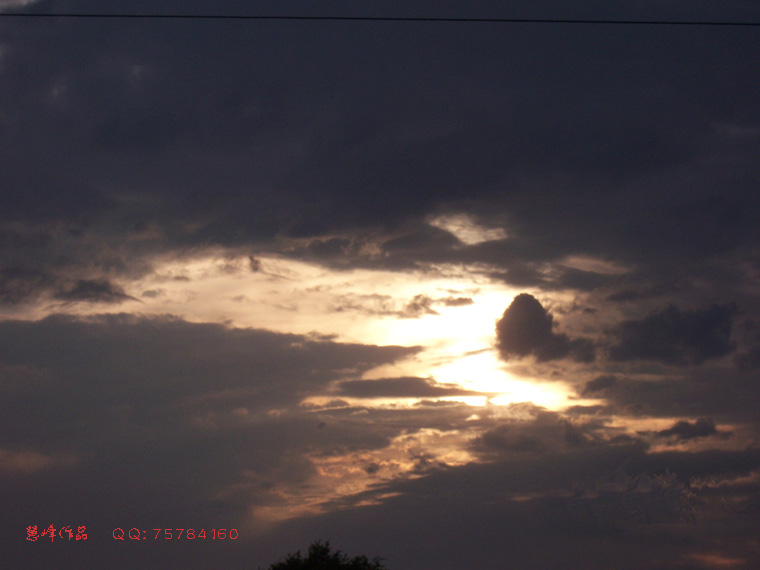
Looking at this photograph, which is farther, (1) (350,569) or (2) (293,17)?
(1) (350,569)

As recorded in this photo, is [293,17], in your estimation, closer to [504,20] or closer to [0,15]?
[504,20]

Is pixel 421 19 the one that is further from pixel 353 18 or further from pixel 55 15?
pixel 55 15

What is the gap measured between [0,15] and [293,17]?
10.0m

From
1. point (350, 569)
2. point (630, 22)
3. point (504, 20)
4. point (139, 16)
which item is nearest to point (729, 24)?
point (630, 22)

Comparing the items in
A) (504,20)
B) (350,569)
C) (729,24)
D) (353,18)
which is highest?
(353,18)

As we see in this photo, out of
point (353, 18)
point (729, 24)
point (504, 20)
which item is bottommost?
point (729, 24)

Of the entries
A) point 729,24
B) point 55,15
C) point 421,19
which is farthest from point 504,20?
point 55,15

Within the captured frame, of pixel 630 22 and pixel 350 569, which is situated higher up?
pixel 630 22

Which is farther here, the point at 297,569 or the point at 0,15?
the point at 297,569

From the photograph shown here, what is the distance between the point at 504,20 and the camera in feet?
82.4

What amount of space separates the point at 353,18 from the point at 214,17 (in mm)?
5208

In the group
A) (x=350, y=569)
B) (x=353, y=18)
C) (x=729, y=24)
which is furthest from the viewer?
(x=350, y=569)

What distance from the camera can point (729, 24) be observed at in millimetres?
24125

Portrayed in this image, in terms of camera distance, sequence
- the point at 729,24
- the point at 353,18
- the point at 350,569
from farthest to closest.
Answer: the point at 350,569
the point at 353,18
the point at 729,24
